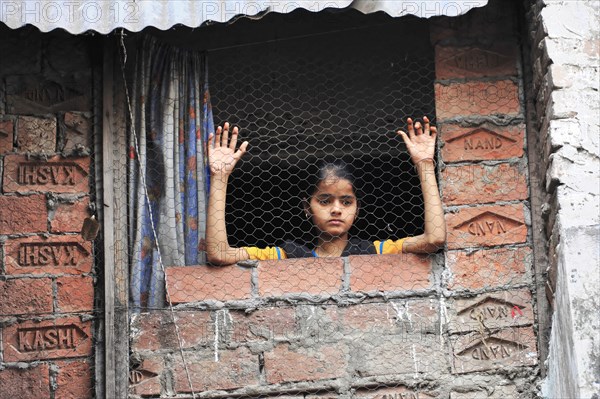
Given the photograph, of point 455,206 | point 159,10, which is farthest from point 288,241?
point 159,10

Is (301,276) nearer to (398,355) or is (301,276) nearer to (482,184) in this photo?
(398,355)

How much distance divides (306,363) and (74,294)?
3.01 feet

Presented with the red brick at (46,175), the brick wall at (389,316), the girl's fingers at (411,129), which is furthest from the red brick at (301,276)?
the red brick at (46,175)

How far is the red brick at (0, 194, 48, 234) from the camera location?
4.99m

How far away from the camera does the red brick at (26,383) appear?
4.82 m

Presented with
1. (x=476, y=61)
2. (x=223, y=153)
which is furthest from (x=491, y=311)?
(x=223, y=153)

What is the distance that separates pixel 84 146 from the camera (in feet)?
16.8

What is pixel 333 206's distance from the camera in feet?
16.9

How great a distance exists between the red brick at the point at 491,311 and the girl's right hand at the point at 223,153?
99 centimetres

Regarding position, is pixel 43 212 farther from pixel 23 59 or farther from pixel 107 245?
pixel 23 59

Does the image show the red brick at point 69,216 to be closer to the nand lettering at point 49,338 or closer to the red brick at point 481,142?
the nand lettering at point 49,338

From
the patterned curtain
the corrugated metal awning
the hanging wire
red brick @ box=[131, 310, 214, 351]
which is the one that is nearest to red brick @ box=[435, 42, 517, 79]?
the corrugated metal awning

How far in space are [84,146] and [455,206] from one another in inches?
57.8

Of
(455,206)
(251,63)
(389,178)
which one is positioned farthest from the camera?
(389,178)
